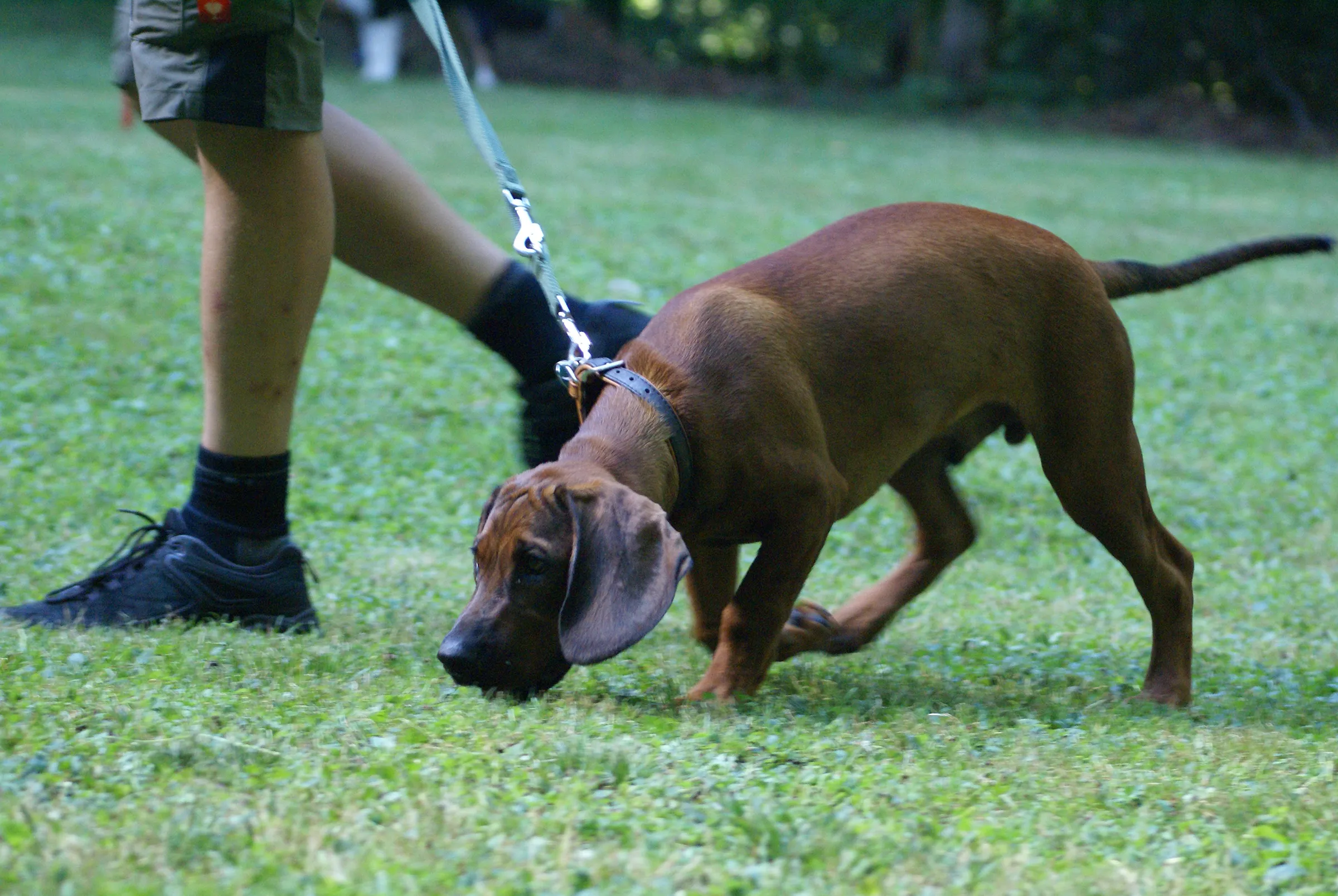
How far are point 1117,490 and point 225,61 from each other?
2.18 metres

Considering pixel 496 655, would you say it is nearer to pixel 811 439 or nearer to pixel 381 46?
pixel 811 439

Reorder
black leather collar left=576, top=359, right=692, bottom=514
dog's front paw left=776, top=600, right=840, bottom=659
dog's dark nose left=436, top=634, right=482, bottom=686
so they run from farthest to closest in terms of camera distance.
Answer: dog's front paw left=776, top=600, right=840, bottom=659
black leather collar left=576, top=359, right=692, bottom=514
dog's dark nose left=436, top=634, right=482, bottom=686

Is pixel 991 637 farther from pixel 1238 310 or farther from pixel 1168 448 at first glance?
pixel 1238 310

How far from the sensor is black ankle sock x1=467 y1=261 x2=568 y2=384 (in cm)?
380

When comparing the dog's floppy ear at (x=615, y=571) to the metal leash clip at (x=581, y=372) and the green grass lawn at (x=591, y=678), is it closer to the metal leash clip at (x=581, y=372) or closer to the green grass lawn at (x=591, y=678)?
the green grass lawn at (x=591, y=678)

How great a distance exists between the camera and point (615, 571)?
263 cm

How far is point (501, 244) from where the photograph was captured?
8.84 m

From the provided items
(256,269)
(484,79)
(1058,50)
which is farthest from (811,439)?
(1058,50)

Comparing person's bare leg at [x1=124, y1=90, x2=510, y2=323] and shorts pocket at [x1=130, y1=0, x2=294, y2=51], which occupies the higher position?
shorts pocket at [x1=130, y1=0, x2=294, y2=51]

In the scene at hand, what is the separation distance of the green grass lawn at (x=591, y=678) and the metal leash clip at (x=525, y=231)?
929mm

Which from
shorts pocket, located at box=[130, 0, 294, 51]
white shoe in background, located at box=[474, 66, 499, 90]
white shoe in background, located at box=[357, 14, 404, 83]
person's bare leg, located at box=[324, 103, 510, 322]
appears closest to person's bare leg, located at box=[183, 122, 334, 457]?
shorts pocket, located at box=[130, 0, 294, 51]

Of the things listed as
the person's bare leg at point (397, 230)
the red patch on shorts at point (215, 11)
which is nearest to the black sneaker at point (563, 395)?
the person's bare leg at point (397, 230)

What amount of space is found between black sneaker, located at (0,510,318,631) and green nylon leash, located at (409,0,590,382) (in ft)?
2.66

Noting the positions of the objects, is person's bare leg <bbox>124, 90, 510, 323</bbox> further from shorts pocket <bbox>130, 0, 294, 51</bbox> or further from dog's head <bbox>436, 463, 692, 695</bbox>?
dog's head <bbox>436, 463, 692, 695</bbox>
